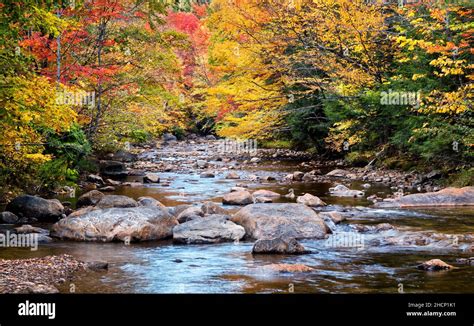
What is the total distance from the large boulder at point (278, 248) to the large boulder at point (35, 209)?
248 inches

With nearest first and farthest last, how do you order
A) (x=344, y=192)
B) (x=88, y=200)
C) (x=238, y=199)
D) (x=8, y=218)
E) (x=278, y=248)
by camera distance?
(x=278, y=248) < (x=8, y=218) < (x=88, y=200) < (x=238, y=199) < (x=344, y=192)

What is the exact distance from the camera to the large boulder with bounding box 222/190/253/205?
703 inches

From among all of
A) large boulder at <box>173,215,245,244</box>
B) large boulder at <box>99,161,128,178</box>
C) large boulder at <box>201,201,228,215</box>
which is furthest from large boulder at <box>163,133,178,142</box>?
→ large boulder at <box>173,215,245,244</box>

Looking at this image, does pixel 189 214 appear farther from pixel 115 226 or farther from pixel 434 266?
pixel 434 266

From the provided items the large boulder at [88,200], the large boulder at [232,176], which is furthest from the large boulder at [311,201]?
the large boulder at [232,176]

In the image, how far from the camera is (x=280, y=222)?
533 inches

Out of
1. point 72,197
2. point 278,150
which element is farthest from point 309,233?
point 278,150

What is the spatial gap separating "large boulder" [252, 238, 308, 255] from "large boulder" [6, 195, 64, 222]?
6311 millimetres

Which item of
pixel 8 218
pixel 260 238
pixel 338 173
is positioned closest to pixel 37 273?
pixel 260 238

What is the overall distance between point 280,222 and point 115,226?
3676mm

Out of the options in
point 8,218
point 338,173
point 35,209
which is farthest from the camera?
point 338,173

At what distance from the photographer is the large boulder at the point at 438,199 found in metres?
17.3

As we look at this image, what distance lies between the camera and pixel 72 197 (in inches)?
760
